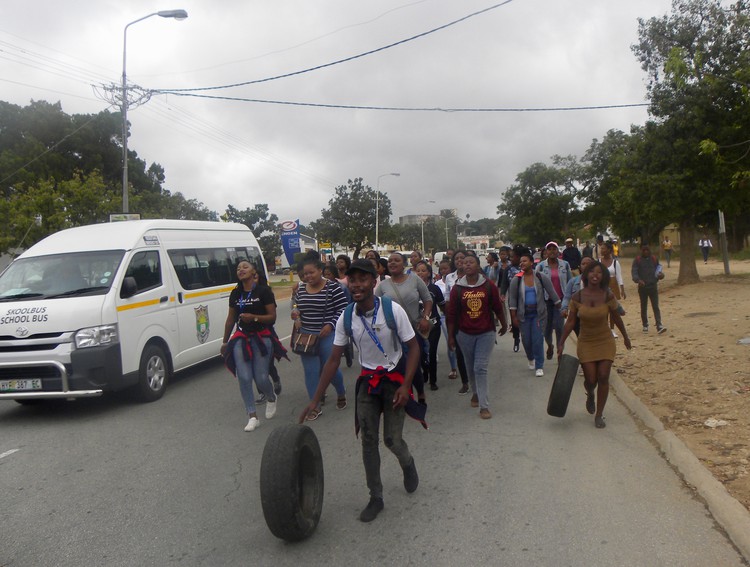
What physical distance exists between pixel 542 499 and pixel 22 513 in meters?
3.73

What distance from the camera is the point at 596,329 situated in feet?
19.8

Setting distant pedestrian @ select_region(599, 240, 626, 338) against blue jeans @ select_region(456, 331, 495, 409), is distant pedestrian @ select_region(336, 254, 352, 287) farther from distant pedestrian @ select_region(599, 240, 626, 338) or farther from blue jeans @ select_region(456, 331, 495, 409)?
distant pedestrian @ select_region(599, 240, 626, 338)

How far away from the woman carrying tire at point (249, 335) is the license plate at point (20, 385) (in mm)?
2212

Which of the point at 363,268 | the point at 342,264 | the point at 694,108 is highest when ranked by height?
the point at 694,108

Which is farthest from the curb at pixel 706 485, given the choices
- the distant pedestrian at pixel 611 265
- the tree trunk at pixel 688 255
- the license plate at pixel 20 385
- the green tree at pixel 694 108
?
the tree trunk at pixel 688 255

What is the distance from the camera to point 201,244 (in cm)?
992

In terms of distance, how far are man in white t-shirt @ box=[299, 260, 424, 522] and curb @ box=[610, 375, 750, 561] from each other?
79.9 inches

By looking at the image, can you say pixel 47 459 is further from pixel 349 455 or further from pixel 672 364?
pixel 672 364

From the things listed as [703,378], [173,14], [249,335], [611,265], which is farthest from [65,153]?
[703,378]

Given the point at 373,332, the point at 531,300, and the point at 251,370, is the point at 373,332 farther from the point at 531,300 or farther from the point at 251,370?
the point at 531,300

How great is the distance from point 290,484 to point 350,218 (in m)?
44.3

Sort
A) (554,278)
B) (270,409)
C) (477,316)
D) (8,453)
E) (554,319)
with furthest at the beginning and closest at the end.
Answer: (554,278) → (554,319) → (270,409) → (477,316) → (8,453)

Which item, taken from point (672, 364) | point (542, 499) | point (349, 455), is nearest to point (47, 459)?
point (349, 455)

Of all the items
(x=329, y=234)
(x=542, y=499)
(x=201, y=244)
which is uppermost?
(x=329, y=234)
